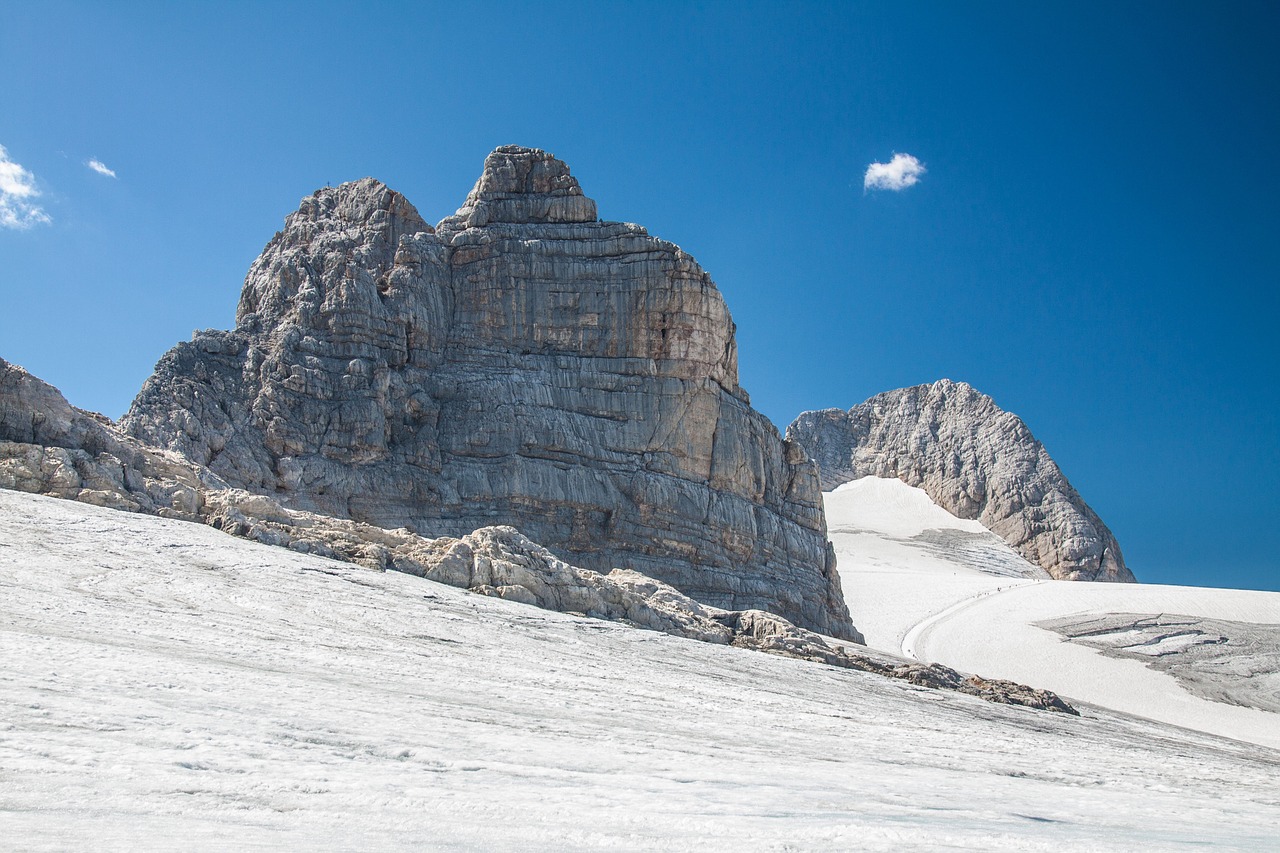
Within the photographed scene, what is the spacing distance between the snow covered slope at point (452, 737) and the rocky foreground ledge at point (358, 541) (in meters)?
1.65

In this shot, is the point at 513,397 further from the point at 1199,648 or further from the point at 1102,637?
the point at 1199,648

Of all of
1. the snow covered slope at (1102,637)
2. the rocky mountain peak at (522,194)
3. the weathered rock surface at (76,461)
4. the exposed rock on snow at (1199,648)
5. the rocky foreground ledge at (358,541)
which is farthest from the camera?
the rocky mountain peak at (522,194)

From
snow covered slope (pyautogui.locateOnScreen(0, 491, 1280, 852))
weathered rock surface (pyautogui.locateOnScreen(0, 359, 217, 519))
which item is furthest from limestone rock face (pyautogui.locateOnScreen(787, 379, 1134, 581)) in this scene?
snow covered slope (pyautogui.locateOnScreen(0, 491, 1280, 852))

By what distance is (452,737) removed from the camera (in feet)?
25.7

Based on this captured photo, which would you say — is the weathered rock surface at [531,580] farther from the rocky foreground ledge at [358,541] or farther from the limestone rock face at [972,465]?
the limestone rock face at [972,465]

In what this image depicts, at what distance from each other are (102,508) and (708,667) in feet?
42.6

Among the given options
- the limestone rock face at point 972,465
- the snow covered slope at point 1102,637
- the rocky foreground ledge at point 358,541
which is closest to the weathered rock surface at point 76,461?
the rocky foreground ledge at point 358,541

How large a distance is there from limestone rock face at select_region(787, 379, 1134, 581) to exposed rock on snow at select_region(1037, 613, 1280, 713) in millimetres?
17681

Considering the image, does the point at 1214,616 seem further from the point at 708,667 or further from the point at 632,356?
the point at 708,667

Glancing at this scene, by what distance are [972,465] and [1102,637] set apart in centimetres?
3787

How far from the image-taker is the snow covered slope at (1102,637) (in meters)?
32.8

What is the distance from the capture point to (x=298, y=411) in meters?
33.8

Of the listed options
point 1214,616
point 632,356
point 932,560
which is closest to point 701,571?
point 632,356

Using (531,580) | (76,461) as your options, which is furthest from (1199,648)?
(76,461)
